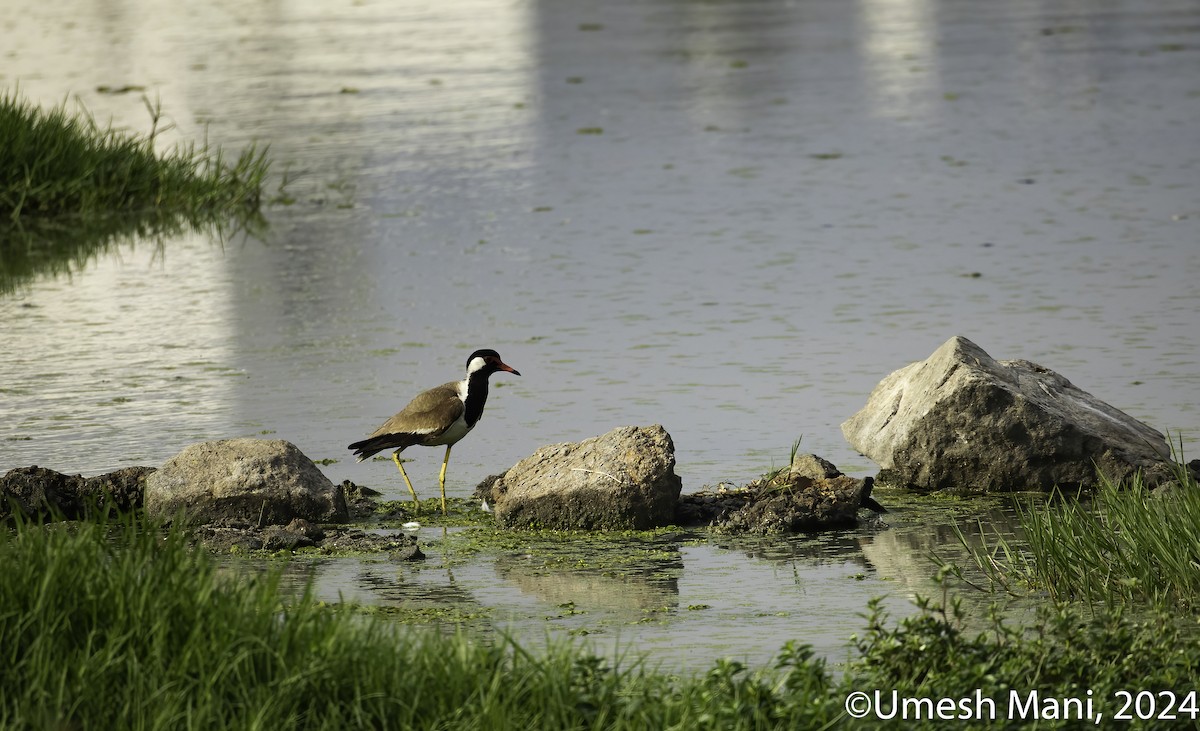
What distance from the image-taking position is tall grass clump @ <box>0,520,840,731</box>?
5.66m

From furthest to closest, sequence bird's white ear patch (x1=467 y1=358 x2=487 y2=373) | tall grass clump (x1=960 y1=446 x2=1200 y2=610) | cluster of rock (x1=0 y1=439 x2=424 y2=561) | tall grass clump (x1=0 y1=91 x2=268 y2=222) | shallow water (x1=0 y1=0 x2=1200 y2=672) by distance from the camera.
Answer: tall grass clump (x1=0 y1=91 x2=268 y2=222)
shallow water (x1=0 y1=0 x2=1200 y2=672)
bird's white ear patch (x1=467 y1=358 x2=487 y2=373)
cluster of rock (x1=0 y1=439 x2=424 y2=561)
tall grass clump (x1=960 y1=446 x2=1200 y2=610)

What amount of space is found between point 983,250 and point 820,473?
23.5 feet

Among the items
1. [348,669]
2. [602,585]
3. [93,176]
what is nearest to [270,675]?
[348,669]

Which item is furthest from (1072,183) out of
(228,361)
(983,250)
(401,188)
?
(228,361)

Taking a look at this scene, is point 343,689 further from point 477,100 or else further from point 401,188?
point 477,100

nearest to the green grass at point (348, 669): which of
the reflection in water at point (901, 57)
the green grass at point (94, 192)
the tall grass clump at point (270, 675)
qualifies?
the tall grass clump at point (270, 675)

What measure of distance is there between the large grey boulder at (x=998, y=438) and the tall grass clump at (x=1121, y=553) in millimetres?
1554

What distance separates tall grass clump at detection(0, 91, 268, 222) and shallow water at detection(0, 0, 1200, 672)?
80cm

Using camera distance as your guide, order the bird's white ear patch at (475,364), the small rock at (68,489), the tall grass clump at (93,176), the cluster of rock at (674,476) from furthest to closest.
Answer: the tall grass clump at (93,176), the bird's white ear patch at (475,364), the small rock at (68,489), the cluster of rock at (674,476)

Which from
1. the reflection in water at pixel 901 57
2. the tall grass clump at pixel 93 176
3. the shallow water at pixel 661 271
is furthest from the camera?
the reflection in water at pixel 901 57

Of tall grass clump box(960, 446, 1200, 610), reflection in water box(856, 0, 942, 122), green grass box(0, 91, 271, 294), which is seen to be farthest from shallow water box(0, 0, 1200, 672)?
green grass box(0, 91, 271, 294)

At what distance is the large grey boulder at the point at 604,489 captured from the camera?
28.8 feet

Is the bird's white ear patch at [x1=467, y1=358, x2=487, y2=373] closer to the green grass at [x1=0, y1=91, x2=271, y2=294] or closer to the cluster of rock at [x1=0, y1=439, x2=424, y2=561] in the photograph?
the cluster of rock at [x1=0, y1=439, x2=424, y2=561]

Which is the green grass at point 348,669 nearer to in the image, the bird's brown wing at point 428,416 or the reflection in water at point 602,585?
the reflection in water at point 602,585
